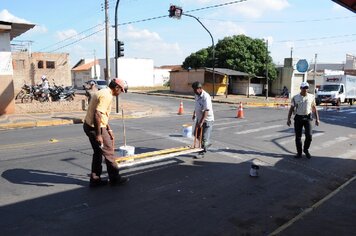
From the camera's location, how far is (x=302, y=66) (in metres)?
43.2

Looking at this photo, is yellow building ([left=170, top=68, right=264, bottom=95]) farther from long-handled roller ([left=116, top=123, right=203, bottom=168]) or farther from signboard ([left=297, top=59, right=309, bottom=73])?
long-handled roller ([left=116, top=123, right=203, bottom=168])

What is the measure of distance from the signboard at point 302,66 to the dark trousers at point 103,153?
39948 mm

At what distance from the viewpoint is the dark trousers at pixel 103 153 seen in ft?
20.3

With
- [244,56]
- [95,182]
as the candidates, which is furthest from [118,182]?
[244,56]

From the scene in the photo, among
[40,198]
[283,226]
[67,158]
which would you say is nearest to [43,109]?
[67,158]

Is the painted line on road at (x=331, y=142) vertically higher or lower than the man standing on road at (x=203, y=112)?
lower

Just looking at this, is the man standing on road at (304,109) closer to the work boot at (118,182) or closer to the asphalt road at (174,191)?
the asphalt road at (174,191)

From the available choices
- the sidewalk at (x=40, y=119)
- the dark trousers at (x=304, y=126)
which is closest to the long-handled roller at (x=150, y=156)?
the dark trousers at (x=304, y=126)

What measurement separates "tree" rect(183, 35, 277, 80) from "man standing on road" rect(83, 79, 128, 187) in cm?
3908

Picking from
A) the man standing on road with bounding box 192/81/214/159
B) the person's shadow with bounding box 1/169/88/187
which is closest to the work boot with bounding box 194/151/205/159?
the man standing on road with bounding box 192/81/214/159

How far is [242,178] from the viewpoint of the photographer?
283 inches

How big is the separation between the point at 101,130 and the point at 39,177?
1678mm

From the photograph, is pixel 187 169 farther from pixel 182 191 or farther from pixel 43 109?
pixel 43 109

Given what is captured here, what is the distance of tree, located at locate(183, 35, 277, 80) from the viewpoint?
44219mm
